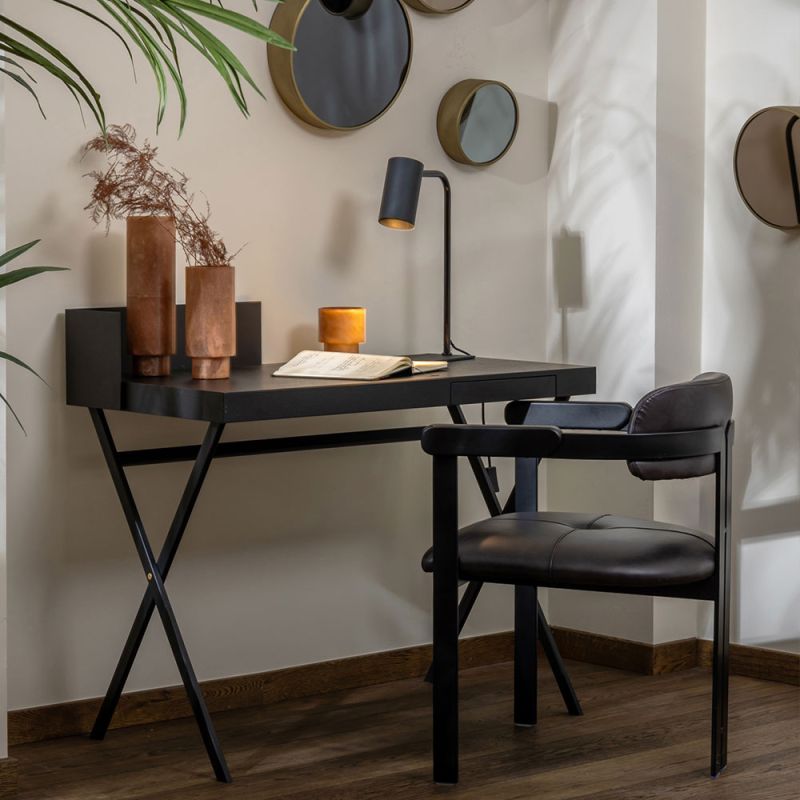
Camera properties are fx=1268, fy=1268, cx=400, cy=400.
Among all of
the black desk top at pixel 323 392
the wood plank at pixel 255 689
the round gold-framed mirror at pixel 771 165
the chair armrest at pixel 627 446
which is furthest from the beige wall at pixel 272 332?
the chair armrest at pixel 627 446

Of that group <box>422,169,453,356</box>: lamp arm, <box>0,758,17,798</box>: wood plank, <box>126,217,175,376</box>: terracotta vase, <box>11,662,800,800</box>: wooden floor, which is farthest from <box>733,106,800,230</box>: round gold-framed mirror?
<box>0,758,17,798</box>: wood plank

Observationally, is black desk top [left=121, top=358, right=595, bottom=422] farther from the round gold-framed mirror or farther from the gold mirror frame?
the gold mirror frame

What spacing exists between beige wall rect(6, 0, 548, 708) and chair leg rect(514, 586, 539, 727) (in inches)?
21.3

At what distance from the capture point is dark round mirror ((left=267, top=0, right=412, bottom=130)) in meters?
3.20

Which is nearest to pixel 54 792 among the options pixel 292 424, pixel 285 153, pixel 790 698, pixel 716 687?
pixel 292 424

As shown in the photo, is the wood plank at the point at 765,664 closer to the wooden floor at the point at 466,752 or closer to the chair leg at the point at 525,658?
the wooden floor at the point at 466,752

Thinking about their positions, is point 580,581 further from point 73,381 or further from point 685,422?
point 73,381

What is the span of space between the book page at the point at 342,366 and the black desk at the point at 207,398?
1.4 inches

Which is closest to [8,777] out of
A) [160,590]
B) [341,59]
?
[160,590]

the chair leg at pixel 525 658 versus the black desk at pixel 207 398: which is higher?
the black desk at pixel 207 398

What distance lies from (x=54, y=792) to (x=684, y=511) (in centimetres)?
187

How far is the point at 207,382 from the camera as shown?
2746mm

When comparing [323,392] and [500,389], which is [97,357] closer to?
[323,392]

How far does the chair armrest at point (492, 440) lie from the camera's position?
2529 millimetres
